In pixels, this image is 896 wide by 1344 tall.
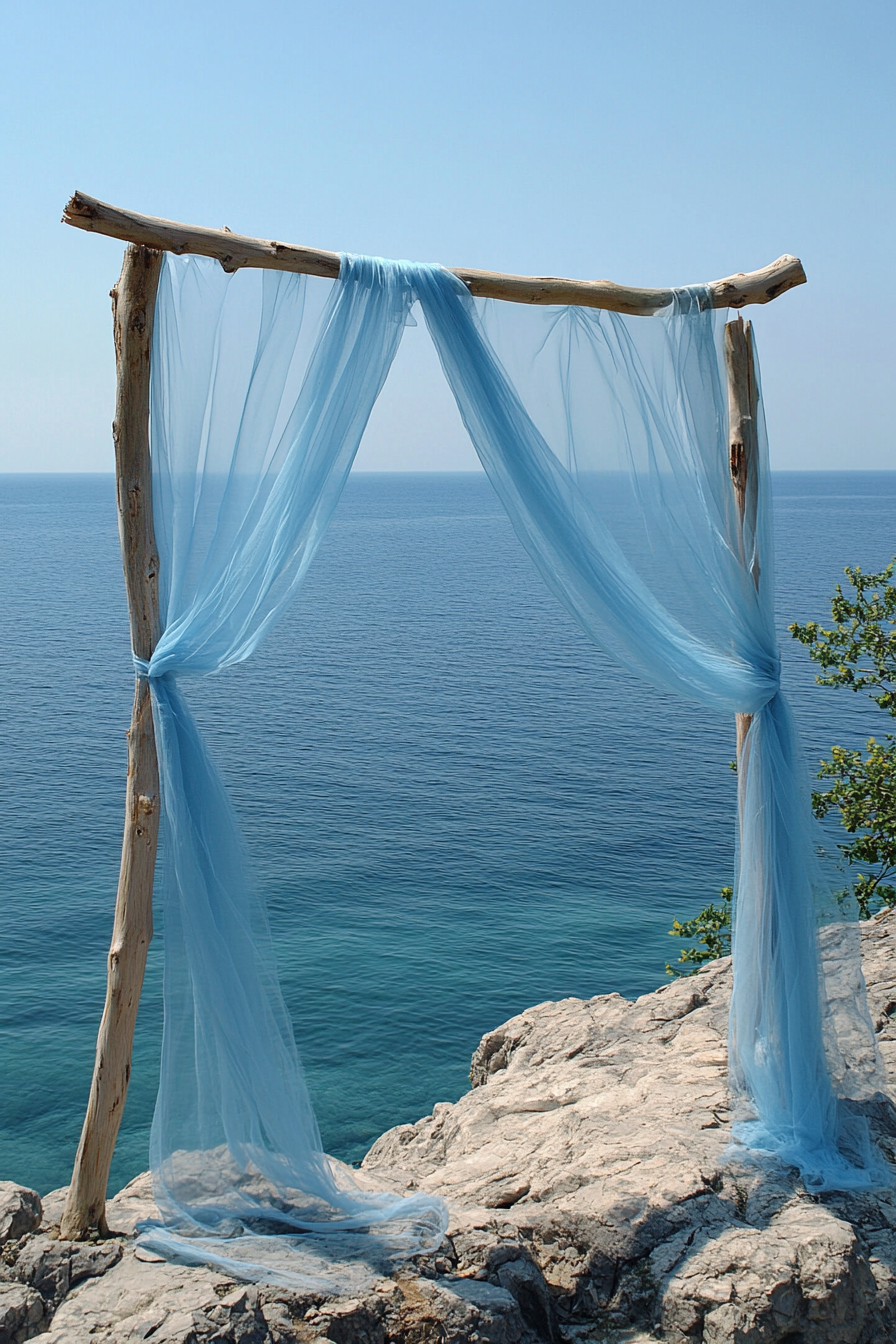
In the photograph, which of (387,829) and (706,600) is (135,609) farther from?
(387,829)

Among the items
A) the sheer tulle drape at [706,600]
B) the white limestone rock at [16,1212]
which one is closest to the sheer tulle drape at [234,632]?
the white limestone rock at [16,1212]

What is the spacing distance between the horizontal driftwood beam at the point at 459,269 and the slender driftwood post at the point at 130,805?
0.23m

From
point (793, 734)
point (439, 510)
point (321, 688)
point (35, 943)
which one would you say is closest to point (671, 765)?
point (321, 688)

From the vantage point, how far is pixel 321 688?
96.8 feet

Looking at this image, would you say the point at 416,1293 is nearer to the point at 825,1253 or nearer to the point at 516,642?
the point at 825,1253

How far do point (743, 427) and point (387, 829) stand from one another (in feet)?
51.5

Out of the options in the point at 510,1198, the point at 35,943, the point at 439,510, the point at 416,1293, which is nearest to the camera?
the point at 416,1293

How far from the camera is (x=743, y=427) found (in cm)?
483

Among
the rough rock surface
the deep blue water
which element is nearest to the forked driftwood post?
the rough rock surface

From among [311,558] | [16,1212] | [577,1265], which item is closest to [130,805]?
[311,558]

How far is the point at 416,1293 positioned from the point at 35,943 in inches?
495

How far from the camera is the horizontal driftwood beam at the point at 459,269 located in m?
3.75

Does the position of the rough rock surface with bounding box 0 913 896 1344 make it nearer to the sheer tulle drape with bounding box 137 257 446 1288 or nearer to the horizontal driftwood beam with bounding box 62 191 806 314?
the sheer tulle drape with bounding box 137 257 446 1288

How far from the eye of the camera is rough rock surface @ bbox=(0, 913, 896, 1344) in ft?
11.7
